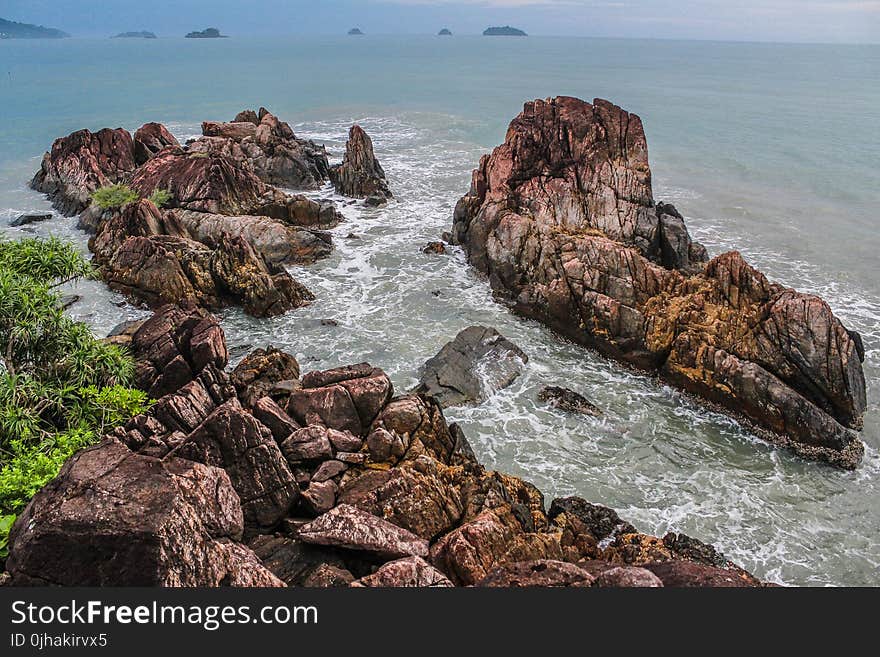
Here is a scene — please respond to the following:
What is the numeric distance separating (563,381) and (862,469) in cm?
1408

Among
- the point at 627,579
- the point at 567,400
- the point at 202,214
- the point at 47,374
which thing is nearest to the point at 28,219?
the point at 202,214

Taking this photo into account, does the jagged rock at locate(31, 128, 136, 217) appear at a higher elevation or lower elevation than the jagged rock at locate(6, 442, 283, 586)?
higher

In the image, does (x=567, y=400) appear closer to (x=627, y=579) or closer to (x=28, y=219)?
(x=627, y=579)

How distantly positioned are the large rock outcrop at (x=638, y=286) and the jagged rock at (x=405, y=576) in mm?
21272

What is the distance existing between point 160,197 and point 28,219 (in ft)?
53.2

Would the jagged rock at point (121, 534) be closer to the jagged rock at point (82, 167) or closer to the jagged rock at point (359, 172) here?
the jagged rock at point (359, 172)

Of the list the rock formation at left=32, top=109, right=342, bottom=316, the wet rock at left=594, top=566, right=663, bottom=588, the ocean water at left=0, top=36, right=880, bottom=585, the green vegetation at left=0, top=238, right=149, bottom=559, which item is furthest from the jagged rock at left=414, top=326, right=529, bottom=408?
the wet rock at left=594, top=566, right=663, bottom=588

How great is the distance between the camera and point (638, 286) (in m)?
33.7

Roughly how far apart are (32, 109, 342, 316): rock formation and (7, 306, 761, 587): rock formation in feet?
42.2

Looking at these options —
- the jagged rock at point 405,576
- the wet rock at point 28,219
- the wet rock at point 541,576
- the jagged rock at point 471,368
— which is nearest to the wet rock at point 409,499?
the jagged rock at point 405,576

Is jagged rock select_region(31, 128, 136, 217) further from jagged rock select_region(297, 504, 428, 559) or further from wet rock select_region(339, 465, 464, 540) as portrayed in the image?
jagged rock select_region(297, 504, 428, 559)

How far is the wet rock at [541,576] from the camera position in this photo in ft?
39.4

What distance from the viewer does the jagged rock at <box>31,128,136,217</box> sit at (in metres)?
56.0

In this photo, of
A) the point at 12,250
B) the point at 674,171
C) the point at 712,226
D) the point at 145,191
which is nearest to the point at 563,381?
the point at 12,250
